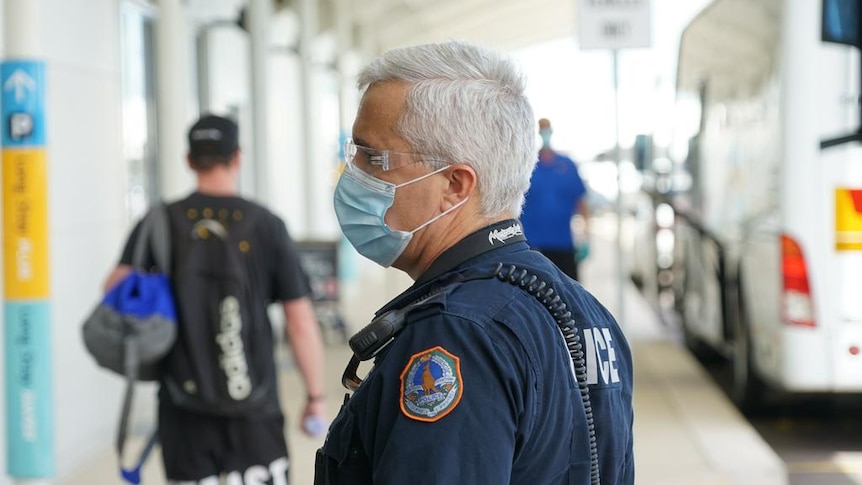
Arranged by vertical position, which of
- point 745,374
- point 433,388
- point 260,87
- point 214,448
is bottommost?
point 745,374

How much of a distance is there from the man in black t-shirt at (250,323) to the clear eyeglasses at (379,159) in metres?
2.42

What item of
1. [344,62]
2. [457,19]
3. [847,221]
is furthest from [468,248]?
[457,19]

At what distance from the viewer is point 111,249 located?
879 centimetres

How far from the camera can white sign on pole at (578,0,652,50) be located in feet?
32.2

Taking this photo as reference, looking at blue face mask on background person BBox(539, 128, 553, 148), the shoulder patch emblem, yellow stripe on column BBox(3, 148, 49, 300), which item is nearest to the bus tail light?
blue face mask on background person BBox(539, 128, 553, 148)

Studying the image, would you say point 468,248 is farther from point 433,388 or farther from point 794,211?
point 794,211

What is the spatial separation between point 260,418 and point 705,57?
8.71 metres

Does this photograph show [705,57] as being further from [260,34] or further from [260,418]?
[260,418]

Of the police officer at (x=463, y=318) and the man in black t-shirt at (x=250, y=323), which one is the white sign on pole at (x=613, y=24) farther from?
the police officer at (x=463, y=318)

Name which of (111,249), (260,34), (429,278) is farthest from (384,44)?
(429,278)

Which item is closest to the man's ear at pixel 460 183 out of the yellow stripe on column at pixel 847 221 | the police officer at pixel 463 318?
the police officer at pixel 463 318

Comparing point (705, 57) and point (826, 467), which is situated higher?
point (705, 57)

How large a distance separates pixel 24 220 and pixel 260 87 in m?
7.30

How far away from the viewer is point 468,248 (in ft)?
7.53
